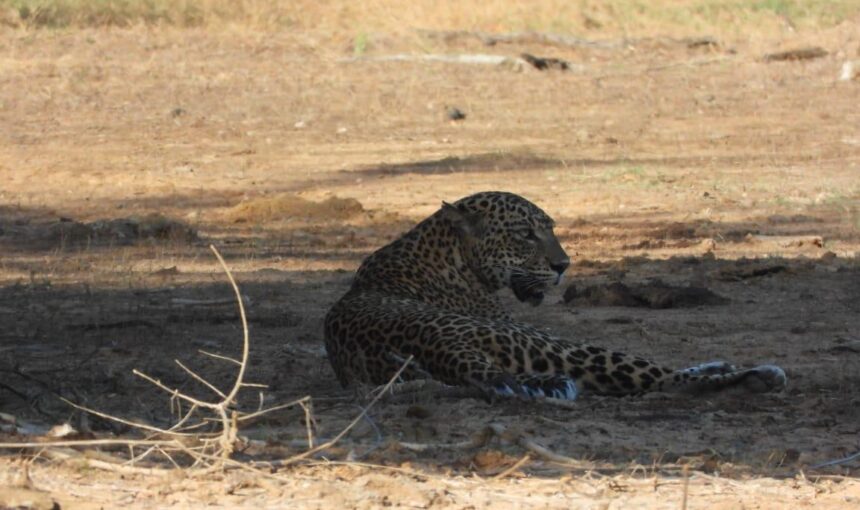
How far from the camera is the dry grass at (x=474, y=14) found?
31.3 metres

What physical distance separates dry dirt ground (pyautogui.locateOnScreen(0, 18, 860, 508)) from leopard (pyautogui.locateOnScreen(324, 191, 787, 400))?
213mm

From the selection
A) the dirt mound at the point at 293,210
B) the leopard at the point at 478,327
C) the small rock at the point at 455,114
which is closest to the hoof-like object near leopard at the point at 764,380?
the leopard at the point at 478,327

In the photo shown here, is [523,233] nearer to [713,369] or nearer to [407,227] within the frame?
[713,369]

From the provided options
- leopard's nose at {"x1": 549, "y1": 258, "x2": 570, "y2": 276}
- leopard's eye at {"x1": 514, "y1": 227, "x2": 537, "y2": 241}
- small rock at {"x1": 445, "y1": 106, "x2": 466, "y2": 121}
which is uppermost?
leopard's eye at {"x1": 514, "y1": 227, "x2": 537, "y2": 241}

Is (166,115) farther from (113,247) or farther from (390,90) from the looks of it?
(113,247)

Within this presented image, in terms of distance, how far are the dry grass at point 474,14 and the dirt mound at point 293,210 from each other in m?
14.1

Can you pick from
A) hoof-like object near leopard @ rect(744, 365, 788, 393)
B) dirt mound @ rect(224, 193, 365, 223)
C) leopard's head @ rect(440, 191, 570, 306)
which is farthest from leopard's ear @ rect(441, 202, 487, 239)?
dirt mound @ rect(224, 193, 365, 223)

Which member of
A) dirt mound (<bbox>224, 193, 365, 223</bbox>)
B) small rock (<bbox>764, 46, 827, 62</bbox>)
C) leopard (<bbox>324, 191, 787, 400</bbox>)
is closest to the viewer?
leopard (<bbox>324, 191, 787, 400</bbox>)

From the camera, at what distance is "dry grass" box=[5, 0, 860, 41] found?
103ft

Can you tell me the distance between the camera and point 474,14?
115 feet

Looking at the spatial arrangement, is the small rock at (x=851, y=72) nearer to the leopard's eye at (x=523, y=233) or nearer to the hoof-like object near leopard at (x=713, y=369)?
the leopard's eye at (x=523, y=233)

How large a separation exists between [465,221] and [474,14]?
26.3 metres

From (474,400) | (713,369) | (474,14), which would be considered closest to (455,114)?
(474,14)

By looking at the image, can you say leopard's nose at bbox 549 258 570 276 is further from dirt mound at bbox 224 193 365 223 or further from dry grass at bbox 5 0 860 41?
dry grass at bbox 5 0 860 41
